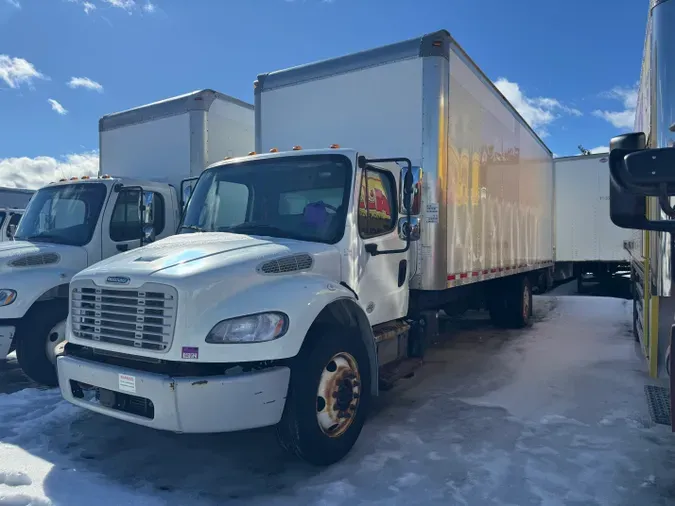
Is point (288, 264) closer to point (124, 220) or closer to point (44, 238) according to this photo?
point (124, 220)

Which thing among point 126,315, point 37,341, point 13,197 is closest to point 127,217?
point 37,341

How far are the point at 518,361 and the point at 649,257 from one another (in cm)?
296

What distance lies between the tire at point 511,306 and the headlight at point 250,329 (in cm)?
685

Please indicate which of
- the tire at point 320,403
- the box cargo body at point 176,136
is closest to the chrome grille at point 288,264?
the tire at point 320,403

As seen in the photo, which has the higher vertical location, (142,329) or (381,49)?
(381,49)

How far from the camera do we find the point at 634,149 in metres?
2.76

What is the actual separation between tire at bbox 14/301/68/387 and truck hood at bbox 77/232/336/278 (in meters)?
2.08

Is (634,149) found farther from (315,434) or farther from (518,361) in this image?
(518,361)

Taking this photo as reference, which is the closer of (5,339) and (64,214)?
(5,339)

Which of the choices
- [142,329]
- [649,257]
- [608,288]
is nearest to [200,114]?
[142,329]

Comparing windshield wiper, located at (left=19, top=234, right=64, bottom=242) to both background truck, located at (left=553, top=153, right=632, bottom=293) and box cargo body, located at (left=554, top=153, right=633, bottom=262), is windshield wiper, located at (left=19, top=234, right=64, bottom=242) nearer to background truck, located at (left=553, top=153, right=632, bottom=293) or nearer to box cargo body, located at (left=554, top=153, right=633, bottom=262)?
background truck, located at (left=553, top=153, right=632, bottom=293)

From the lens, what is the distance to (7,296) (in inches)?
221

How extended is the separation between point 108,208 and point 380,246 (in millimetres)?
3599

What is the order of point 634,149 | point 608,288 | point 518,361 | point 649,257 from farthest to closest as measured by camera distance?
1. point 608,288
2. point 518,361
3. point 649,257
4. point 634,149
